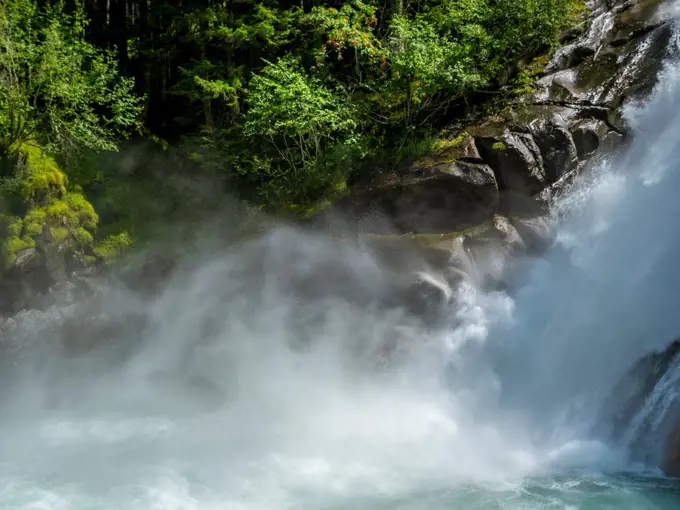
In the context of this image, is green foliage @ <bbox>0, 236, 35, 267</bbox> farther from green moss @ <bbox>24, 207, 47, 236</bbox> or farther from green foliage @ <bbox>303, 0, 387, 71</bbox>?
green foliage @ <bbox>303, 0, 387, 71</bbox>

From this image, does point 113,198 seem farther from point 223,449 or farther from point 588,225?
point 588,225

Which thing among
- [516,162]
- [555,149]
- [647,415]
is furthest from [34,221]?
[647,415]

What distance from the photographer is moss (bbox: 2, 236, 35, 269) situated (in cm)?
1213

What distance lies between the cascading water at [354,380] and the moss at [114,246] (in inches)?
37.1

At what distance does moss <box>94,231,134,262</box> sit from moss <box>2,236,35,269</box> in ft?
5.25

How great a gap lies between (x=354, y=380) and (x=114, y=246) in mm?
6246

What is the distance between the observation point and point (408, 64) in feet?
44.3

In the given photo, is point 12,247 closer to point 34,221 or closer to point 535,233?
point 34,221

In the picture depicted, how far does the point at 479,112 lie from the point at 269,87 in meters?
4.82

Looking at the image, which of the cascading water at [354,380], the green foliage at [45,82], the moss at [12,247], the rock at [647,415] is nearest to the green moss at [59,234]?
the moss at [12,247]

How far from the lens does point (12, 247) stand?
12188 millimetres

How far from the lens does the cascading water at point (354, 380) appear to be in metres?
8.98

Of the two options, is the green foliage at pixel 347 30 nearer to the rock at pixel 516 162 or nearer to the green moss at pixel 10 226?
the rock at pixel 516 162


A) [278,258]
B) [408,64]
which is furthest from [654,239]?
[278,258]
